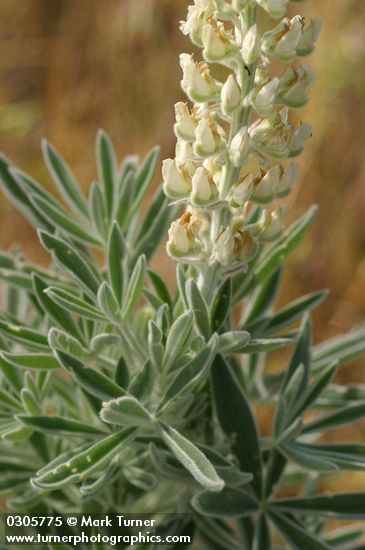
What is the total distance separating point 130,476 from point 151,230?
1.25ft

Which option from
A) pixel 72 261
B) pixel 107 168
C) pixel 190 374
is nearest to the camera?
pixel 190 374

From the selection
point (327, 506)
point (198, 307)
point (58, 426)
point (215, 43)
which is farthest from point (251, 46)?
point (327, 506)

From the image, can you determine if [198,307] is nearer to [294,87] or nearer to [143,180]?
[294,87]

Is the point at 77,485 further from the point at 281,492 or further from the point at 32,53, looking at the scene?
the point at 32,53

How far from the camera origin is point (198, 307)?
0.96 meters

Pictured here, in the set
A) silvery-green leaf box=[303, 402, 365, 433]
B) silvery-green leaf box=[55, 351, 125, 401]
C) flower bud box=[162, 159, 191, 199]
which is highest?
flower bud box=[162, 159, 191, 199]

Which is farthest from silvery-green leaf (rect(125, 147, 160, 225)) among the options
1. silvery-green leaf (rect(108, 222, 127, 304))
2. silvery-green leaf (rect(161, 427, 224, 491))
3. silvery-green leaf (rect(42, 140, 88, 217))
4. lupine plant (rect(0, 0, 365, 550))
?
silvery-green leaf (rect(161, 427, 224, 491))

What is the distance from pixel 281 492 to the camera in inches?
98.3

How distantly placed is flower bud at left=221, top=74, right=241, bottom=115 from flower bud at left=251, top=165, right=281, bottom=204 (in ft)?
0.28

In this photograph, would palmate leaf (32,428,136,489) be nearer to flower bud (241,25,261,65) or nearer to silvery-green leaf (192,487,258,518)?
silvery-green leaf (192,487,258,518)

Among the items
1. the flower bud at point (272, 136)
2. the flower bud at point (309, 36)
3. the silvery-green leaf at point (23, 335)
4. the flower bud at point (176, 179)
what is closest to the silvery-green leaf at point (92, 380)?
the silvery-green leaf at point (23, 335)

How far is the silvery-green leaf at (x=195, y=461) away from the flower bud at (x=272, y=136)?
35 cm

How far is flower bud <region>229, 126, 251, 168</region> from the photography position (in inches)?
35.0

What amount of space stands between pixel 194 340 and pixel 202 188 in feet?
0.64
